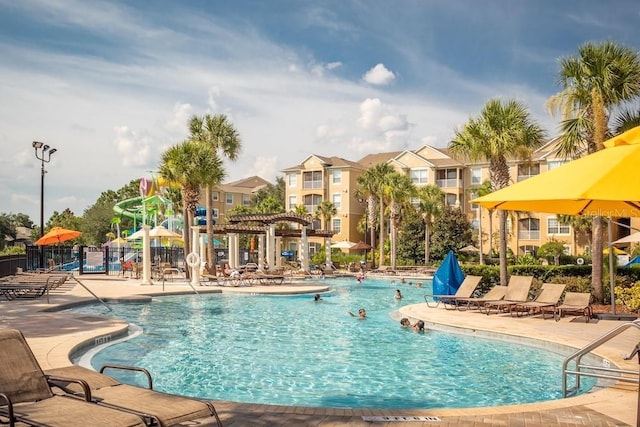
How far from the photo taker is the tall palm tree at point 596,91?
55.7 feet

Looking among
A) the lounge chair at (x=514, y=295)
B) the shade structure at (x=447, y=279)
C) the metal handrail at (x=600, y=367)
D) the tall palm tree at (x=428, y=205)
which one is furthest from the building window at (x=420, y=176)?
the metal handrail at (x=600, y=367)

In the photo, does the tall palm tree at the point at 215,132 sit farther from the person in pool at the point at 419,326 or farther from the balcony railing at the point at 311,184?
the balcony railing at the point at 311,184

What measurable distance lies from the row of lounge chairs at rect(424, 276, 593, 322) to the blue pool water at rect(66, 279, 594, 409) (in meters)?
2.34

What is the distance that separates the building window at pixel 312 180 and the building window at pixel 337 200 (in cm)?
208

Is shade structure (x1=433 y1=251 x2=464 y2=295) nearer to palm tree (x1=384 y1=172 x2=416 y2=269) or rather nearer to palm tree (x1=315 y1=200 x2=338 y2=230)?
palm tree (x1=384 y1=172 x2=416 y2=269)

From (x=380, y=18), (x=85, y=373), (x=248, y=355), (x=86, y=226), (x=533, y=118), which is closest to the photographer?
(x=85, y=373)

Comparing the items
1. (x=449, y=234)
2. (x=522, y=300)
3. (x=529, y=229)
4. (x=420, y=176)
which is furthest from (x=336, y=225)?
(x=522, y=300)

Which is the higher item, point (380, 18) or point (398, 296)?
point (380, 18)

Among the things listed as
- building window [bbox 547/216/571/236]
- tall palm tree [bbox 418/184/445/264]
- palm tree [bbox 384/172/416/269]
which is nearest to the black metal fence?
palm tree [bbox 384/172/416/269]

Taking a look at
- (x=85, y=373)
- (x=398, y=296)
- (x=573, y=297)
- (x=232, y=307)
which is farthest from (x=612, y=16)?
(x=85, y=373)

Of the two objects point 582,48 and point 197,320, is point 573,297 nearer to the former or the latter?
point 582,48

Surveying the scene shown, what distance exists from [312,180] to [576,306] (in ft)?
173

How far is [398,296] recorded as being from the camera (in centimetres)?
2350

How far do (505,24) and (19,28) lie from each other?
54.7 ft
